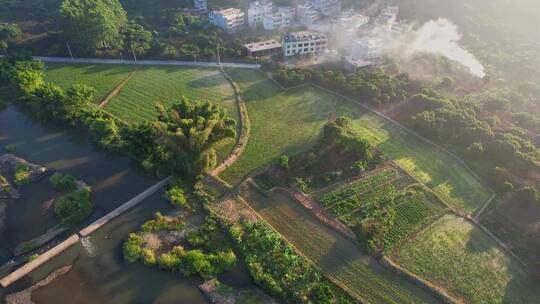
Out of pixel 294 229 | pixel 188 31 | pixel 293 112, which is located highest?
pixel 188 31

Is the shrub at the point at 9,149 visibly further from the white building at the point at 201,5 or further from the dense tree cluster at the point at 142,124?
the white building at the point at 201,5

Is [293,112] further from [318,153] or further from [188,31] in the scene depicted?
[188,31]

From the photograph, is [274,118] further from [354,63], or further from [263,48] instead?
[263,48]

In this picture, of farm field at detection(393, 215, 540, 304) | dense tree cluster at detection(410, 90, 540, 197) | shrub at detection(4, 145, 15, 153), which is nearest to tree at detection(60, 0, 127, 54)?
shrub at detection(4, 145, 15, 153)

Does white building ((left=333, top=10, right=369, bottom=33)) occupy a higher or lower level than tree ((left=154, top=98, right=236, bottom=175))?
higher

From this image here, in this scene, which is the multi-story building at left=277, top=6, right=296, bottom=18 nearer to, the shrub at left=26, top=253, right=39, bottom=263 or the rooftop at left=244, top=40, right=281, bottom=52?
the rooftop at left=244, top=40, right=281, bottom=52

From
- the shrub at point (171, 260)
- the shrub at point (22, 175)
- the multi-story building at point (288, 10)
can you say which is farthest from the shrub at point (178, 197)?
the multi-story building at point (288, 10)

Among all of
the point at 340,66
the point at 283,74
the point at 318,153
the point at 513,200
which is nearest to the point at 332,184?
the point at 318,153

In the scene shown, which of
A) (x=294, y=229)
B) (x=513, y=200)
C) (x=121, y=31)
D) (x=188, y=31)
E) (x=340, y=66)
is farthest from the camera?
(x=188, y=31)
